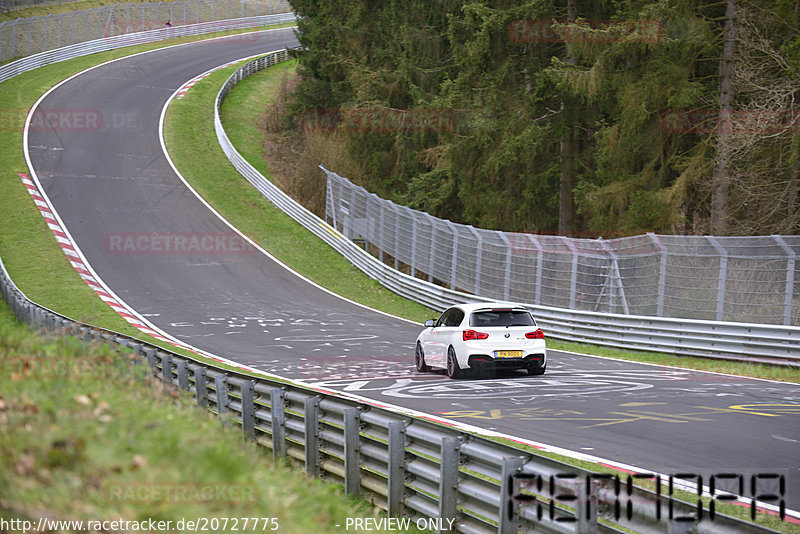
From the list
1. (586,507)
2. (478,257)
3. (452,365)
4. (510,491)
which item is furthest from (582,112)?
(586,507)

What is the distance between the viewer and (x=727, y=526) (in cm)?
465

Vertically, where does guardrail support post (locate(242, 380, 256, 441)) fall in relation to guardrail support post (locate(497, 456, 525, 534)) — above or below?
below

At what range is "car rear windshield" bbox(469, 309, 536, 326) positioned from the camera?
16188 millimetres

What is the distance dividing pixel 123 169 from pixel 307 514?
45424mm

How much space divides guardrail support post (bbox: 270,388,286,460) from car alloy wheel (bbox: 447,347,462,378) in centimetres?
688

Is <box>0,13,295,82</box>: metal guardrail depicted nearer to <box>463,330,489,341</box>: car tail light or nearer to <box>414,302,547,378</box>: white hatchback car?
<box>414,302,547,378</box>: white hatchback car

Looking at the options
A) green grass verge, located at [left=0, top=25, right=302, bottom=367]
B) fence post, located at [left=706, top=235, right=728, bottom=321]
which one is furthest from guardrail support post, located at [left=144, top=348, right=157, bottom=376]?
fence post, located at [left=706, top=235, right=728, bottom=321]

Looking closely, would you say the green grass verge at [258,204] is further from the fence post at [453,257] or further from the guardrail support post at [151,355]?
the guardrail support post at [151,355]

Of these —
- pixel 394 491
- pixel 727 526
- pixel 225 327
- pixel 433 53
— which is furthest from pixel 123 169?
pixel 727 526

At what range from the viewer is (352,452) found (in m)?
8.37

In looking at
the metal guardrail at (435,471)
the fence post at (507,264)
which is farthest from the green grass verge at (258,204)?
the metal guardrail at (435,471)

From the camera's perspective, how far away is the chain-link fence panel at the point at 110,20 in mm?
66500

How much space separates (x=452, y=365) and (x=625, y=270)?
22.6ft

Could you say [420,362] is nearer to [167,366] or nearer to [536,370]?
[536,370]
